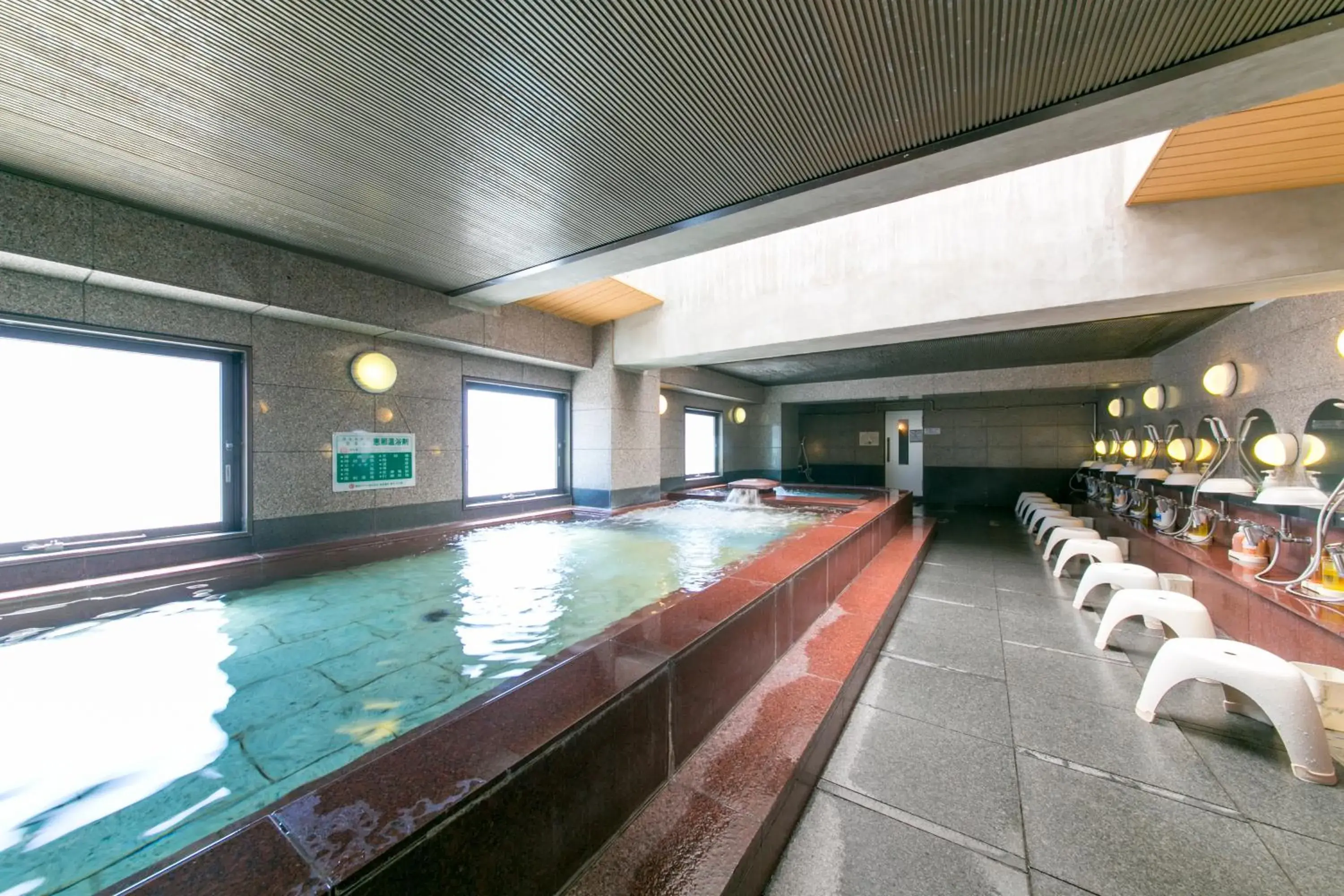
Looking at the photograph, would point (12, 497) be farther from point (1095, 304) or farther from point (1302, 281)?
point (1302, 281)

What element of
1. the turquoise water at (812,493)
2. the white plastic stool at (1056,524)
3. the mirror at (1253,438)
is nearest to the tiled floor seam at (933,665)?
the mirror at (1253,438)

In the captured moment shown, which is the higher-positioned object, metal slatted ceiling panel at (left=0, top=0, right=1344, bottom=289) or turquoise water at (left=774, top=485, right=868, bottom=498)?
metal slatted ceiling panel at (left=0, top=0, right=1344, bottom=289)

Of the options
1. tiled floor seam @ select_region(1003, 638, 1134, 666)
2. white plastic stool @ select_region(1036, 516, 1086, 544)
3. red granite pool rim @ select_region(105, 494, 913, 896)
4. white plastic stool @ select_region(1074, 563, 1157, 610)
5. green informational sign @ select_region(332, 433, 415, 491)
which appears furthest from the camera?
white plastic stool @ select_region(1036, 516, 1086, 544)

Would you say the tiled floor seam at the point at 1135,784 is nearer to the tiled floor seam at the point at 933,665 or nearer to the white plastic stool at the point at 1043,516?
the tiled floor seam at the point at 933,665

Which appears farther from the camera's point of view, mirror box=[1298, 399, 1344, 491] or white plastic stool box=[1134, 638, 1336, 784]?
mirror box=[1298, 399, 1344, 491]

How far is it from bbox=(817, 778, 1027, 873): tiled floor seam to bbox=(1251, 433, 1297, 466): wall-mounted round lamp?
3411 mm

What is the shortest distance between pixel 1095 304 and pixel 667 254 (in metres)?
3.14

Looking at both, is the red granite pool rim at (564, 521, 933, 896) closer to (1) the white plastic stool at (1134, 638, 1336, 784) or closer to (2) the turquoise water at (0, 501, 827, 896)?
(2) the turquoise water at (0, 501, 827, 896)

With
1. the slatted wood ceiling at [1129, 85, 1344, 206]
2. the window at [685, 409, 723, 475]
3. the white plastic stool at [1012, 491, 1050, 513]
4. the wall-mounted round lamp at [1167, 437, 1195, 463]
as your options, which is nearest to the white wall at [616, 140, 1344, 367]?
the slatted wood ceiling at [1129, 85, 1344, 206]

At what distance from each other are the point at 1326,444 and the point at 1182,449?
5.79ft

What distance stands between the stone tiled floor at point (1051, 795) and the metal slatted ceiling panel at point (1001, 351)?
344 centimetres

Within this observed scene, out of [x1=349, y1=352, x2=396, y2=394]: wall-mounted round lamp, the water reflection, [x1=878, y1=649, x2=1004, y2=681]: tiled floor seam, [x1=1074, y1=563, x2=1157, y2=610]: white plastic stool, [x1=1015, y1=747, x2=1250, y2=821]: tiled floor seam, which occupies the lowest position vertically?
[x1=878, y1=649, x2=1004, y2=681]: tiled floor seam

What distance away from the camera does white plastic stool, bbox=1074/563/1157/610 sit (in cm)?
319

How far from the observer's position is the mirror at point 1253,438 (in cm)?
354
